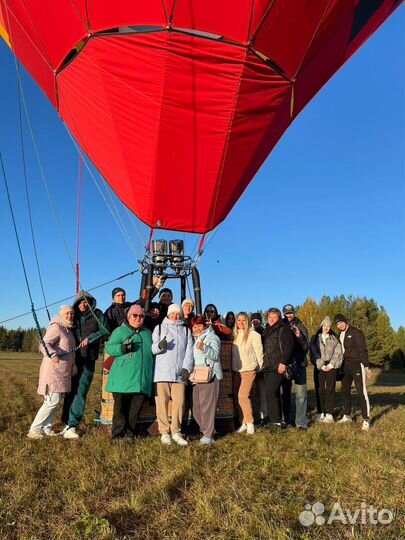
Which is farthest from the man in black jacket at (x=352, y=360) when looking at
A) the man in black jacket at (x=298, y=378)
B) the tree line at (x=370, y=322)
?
the tree line at (x=370, y=322)

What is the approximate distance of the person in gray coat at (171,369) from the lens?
489 centimetres

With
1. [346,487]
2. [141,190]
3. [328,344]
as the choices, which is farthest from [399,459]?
[141,190]

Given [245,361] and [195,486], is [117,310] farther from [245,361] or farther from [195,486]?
[195,486]

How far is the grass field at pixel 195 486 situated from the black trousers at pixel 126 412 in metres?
0.20

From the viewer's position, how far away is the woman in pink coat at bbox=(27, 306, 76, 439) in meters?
4.95

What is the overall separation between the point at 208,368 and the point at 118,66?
3.79 meters

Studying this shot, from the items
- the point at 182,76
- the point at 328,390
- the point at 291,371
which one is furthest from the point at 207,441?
the point at 182,76

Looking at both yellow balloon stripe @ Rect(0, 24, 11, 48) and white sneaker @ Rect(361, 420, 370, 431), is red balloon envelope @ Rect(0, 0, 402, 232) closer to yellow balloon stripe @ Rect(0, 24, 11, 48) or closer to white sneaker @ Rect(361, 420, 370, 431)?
yellow balloon stripe @ Rect(0, 24, 11, 48)

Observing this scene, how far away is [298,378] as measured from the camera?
6.29 metres

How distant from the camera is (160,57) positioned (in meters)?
5.11

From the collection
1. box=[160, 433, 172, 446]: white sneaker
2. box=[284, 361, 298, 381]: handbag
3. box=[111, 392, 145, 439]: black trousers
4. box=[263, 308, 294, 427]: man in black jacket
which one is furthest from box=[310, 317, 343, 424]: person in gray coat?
box=[111, 392, 145, 439]: black trousers

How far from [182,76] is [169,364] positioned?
11.5 ft

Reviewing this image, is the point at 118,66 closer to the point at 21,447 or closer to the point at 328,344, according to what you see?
the point at 21,447

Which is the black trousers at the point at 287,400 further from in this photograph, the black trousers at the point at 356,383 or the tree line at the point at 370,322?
the tree line at the point at 370,322
